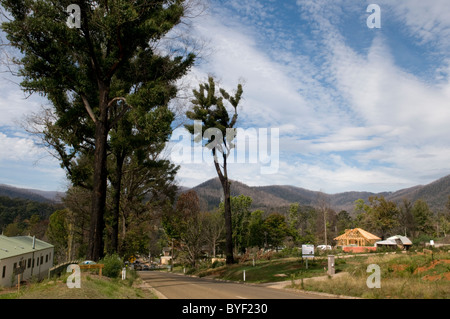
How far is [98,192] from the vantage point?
1599 cm

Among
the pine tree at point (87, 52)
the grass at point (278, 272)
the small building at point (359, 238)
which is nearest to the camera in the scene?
the pine tree at point (87, 52)

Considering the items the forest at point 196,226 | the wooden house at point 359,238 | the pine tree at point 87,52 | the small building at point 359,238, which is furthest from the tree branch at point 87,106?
the wooden house at point 359,238

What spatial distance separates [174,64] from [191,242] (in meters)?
31.8

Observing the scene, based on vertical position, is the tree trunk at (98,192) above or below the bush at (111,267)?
above

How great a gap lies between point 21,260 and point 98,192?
21.2 meters

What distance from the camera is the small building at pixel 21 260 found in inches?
1082

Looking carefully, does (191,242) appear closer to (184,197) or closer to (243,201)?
(184,197)

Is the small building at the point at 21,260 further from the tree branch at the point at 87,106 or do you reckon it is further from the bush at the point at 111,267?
the tree branch at the point at 87,106

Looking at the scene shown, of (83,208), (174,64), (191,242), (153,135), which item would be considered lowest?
(191,242)

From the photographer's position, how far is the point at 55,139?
18.7m

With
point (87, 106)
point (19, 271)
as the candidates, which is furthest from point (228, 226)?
point (87, 106)

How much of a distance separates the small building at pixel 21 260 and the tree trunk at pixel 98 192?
8.62 meters

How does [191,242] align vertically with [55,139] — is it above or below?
below
